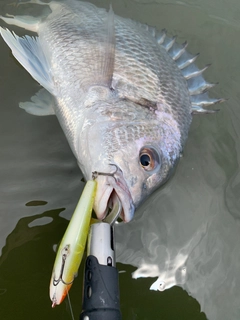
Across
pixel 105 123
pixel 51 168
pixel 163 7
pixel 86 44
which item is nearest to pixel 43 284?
pixel 51 168

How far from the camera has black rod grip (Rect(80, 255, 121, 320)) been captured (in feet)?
3.57

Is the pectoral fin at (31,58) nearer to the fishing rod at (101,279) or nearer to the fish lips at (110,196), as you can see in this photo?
the fish lips at (110,196)

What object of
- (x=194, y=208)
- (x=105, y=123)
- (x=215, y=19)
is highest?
(x=215, y=19)

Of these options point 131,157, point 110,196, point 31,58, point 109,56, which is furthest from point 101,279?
point 31,58

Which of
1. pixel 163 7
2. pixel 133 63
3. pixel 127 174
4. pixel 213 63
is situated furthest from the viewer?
pixel 163 7

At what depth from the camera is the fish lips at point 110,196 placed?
1422 millimetres

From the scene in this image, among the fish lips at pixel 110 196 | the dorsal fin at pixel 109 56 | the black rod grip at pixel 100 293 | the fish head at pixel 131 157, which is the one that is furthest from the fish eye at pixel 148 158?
the black rod grip at pixel 100 293

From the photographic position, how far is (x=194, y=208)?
2119mm

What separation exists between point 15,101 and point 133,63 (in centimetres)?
79

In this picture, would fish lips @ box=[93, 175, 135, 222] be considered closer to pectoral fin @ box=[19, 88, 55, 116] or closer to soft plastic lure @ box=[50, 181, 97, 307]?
soft plastic lure @ box=[50, 181, 97, 307]

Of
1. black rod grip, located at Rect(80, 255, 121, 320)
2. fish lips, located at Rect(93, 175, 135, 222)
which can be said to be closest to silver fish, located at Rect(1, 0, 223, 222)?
fish lips, located at Rect(93, 175, 135, 222)

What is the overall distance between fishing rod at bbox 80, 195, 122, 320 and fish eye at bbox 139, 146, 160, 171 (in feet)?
1.31

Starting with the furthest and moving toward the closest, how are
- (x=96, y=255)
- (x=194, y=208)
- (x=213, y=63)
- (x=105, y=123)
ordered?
(x=213, y=63) < (x=194, y=208) < (x=105, y=123) < (x=96, y=255)

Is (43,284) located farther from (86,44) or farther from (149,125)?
(86,44)
